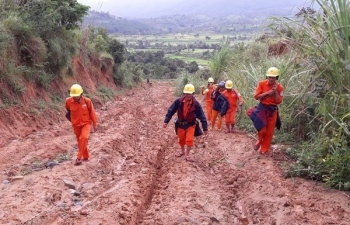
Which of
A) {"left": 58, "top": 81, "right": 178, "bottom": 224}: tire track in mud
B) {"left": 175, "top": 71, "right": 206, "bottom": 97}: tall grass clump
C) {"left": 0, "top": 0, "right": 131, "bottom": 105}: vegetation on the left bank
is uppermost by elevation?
{"left": 0, "top": 0, "right": 131, "bottom": 105}: vegetation on the left bank

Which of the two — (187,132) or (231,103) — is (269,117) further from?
(231,103)

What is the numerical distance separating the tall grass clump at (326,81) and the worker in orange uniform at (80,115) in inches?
158

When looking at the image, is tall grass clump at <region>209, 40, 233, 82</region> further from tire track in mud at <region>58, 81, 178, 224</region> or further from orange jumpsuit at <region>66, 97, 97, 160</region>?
orange jumpsuit at <region>66, 97, 97, 160</region>

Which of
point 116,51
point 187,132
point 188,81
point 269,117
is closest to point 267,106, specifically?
point 269,117

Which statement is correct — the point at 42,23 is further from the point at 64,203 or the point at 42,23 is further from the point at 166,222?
the point at 166,222

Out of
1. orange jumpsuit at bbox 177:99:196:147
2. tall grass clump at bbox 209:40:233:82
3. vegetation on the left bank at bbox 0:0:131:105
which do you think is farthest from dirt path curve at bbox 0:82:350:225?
tall grass clump at bbox 209:40:233:82

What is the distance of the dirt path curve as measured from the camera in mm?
5684

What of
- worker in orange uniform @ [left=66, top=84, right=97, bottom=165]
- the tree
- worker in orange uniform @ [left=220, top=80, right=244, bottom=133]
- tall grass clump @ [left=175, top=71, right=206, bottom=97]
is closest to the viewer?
worker in orange uniform @ [left=66, top=84, right=97, bottom=165]

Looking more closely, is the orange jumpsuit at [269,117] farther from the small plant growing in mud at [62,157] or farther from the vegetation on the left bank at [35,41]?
the vegetation on the left bank at [35,41]

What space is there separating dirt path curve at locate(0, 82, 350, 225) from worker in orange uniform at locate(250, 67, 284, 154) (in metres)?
0.51

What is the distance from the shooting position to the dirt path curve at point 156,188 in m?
5.68

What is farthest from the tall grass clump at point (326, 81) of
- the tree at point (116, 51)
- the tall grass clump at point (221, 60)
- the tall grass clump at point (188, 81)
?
the tree at point (116, 51)

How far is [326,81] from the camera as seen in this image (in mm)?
6957

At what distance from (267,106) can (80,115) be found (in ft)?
12.3
